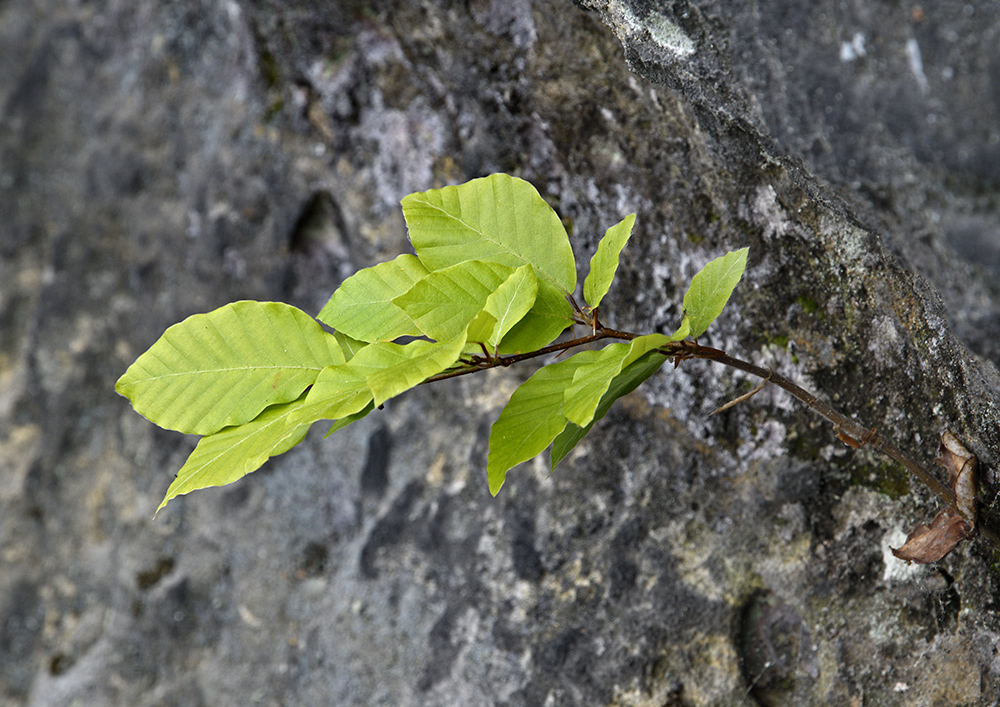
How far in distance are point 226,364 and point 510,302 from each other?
28cm

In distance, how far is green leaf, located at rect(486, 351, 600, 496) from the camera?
66 centimetres

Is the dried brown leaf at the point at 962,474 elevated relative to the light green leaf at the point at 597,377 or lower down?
lower down

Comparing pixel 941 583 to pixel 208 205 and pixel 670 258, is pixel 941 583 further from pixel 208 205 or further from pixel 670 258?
pixel 208 205

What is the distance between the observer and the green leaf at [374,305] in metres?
0.74

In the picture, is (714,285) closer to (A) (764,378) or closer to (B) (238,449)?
(A) (764,378)

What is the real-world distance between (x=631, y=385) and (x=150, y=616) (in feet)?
4.32

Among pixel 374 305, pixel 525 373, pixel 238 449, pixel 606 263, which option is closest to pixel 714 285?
pixel 606 263

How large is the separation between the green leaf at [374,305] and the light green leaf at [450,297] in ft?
0.23

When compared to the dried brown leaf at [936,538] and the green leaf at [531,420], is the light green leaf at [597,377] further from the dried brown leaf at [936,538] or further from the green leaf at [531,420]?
the dried brown leaf at [936,538]

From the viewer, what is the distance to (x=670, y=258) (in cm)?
106

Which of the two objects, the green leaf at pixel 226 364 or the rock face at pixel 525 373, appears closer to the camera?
the green leaf at pixel 226 364

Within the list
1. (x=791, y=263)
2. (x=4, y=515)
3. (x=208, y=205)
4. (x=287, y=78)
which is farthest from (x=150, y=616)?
(x=791, y=263)

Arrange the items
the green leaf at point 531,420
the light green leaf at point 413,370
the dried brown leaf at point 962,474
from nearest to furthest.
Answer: the light green leaf at point 413,370 → the green leaf at point 531,420 → the dried brown leaf at point 962,474

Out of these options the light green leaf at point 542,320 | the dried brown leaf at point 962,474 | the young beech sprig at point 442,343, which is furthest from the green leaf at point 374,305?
the dried brown leaf at point 962,474
